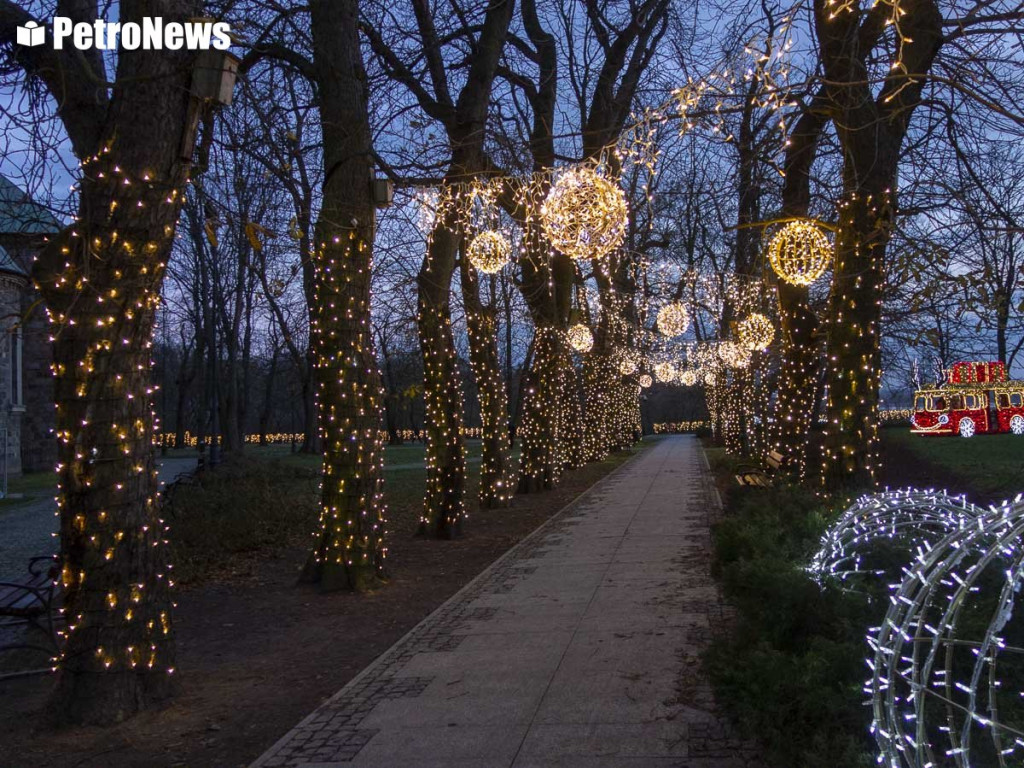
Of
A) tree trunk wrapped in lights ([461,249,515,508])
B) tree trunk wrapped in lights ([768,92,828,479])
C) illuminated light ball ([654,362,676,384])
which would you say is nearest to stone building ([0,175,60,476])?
tree trunk wrapped in lights ([461,249,515,508])

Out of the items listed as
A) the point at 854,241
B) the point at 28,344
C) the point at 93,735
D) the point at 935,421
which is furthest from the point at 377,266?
the point at 935,421

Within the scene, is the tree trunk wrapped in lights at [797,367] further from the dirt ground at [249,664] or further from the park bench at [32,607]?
the park bench at [32,607]

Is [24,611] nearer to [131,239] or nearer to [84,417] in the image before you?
[84,417]

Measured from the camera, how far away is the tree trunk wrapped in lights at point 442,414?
12617 mm

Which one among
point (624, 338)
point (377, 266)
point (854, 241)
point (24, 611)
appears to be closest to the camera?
A: point (24, 611)

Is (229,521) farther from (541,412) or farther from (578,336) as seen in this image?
(578,336)

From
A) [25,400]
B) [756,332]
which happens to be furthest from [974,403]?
[25,400]

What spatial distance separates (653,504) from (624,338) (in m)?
16.2

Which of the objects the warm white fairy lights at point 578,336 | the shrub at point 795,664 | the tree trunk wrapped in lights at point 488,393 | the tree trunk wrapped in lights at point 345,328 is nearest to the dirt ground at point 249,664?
the tree trunk wrapped in lights at point 345,328

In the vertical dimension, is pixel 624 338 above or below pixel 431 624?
above

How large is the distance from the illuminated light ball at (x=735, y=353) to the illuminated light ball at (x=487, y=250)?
858 centimetres

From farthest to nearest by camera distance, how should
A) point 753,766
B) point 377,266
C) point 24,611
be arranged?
point 377,266 < point 24,611 < point 753,766

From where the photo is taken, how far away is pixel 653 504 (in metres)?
16.4

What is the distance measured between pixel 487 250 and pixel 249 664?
743cm
